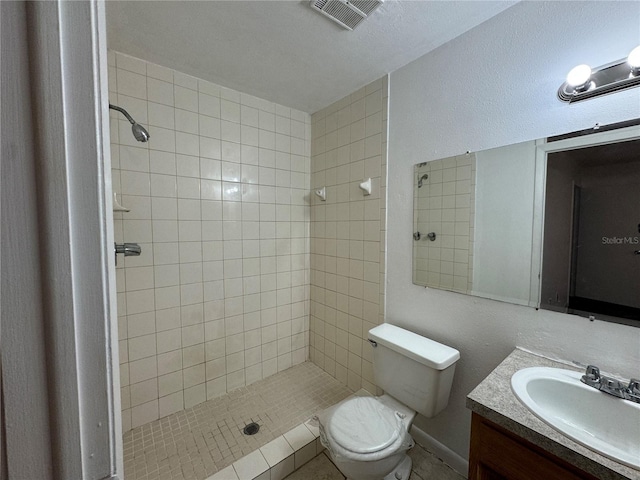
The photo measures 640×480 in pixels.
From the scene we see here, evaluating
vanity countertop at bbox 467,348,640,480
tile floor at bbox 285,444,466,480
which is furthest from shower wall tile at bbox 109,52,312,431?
vanity countertop at bbox 467,348,640,480

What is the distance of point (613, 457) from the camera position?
0.62 m

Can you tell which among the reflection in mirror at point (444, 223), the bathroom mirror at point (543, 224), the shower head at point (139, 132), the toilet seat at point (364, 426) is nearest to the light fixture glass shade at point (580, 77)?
the bathroom mirror at point (543, 224)

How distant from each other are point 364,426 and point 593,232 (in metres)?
1.23

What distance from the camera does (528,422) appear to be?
74 centimetres

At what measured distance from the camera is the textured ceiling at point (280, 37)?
115 centimetres

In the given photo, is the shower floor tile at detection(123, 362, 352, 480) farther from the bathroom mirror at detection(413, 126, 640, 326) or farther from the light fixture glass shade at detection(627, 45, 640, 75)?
the light fixture glass shade at detection(627, 45, 640, 75)

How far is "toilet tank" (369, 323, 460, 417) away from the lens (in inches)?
49.4

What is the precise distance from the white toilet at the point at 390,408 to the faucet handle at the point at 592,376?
448 mm

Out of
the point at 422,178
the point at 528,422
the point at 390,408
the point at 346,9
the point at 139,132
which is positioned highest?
the point at 346,9

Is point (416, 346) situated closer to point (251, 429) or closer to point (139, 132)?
point (251, 429)

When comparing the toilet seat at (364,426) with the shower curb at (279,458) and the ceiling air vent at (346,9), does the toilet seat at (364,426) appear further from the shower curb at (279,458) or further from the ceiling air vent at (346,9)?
the ceiling air vent at (346,9)

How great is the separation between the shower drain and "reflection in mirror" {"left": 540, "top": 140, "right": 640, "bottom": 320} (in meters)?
1.67

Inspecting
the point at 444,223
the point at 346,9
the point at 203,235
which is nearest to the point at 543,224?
the point at 444,223

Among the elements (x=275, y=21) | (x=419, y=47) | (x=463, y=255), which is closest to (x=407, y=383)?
(x=463, y=255)
